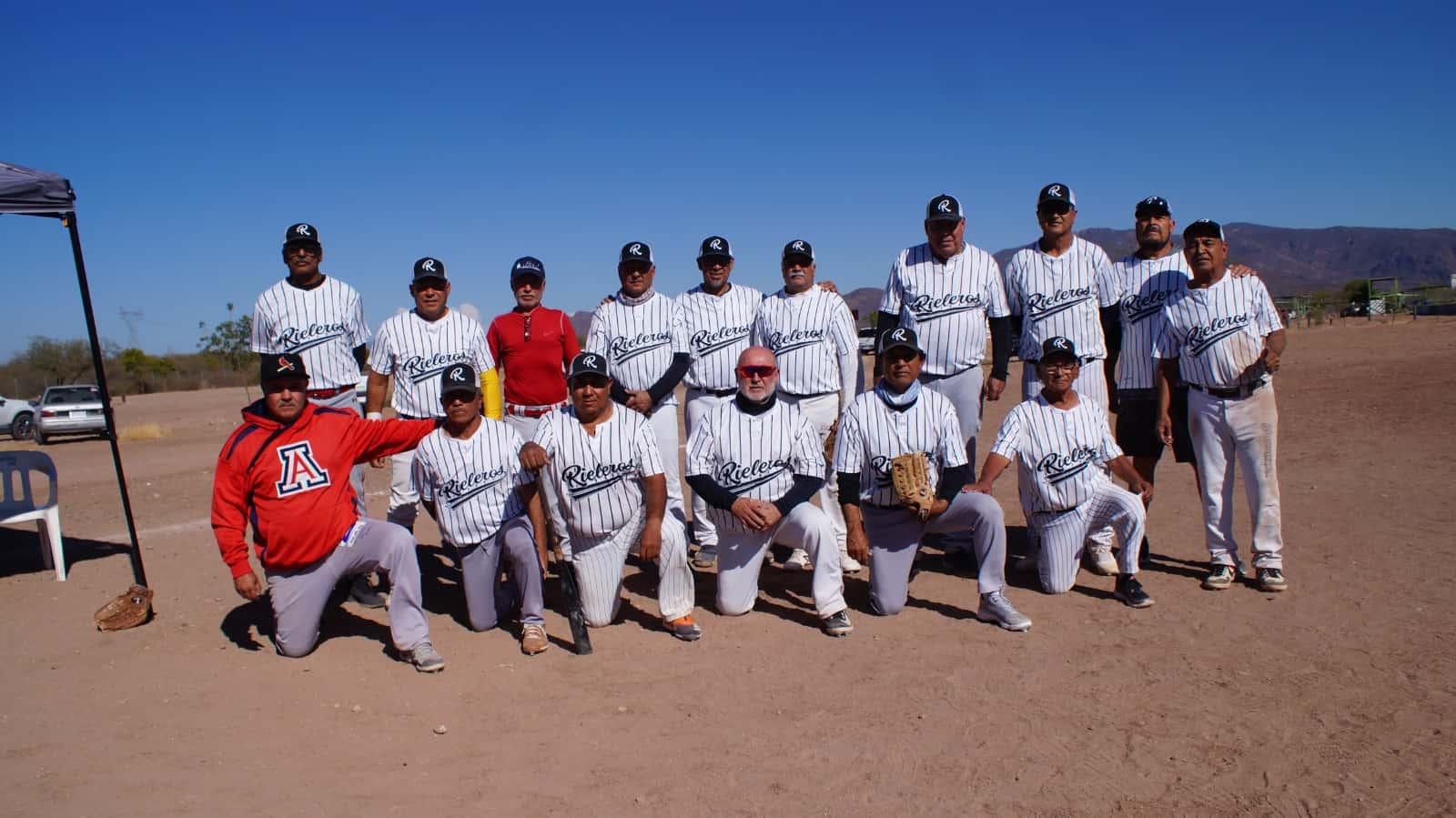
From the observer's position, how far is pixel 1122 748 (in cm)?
383

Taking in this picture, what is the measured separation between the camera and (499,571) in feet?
18.7

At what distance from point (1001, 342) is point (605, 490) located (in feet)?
9.70

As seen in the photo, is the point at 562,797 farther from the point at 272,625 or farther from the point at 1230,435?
the point at 1230,435

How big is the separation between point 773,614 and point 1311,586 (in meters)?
3.31

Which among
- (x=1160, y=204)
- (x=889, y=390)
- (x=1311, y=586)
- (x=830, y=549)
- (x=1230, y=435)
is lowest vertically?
(x=1311, y=586)

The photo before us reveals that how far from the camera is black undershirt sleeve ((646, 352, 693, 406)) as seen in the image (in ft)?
21.4

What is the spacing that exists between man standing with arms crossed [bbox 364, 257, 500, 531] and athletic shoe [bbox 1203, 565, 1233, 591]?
4.71 metres

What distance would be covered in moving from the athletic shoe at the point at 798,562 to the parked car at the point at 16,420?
858 inches

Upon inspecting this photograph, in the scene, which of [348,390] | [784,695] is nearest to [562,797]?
[784,695]

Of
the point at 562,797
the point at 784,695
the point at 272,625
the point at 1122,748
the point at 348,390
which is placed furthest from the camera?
the point at 348,390

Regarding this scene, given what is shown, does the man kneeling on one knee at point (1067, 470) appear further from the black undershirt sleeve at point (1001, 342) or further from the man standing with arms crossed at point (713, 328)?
the man standing with arms crossed at point (713, 328)

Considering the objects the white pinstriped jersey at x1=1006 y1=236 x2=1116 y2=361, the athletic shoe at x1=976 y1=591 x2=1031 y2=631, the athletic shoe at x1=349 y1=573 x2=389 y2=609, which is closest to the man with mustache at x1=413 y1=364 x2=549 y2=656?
the athletic shoe at x1=349 y1=573 x2=389 y2=609

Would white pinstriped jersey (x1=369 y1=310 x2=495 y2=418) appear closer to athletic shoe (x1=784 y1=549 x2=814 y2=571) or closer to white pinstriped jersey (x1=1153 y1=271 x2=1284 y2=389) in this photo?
athletic shoe (x1=784 y1=549 x2=814 y2=571)

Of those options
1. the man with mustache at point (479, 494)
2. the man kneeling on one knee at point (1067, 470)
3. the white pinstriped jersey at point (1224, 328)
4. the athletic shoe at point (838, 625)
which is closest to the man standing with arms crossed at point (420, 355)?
the man with mustache at point (479, 494)
